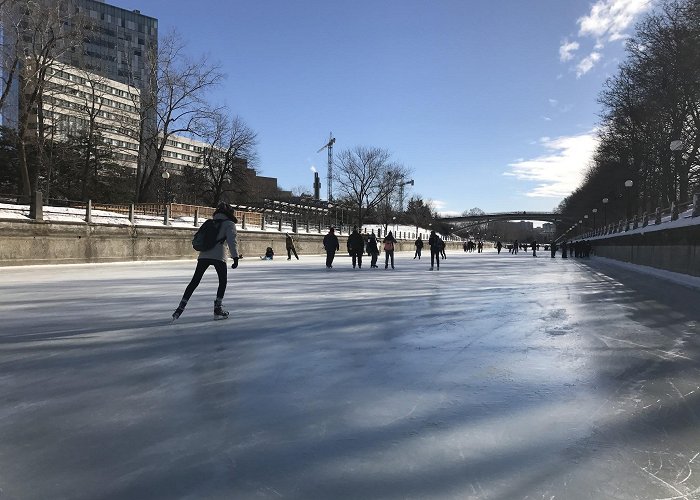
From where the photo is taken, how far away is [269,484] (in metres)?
2.28

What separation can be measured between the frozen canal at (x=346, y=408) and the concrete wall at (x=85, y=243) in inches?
545

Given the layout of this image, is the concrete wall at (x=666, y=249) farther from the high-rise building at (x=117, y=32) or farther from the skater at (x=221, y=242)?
the high-rise building at (x=117, y=32)

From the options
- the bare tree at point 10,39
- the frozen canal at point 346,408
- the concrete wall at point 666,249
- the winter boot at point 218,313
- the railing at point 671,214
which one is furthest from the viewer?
the bare tree at point 10,39

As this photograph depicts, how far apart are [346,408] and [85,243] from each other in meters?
21.3

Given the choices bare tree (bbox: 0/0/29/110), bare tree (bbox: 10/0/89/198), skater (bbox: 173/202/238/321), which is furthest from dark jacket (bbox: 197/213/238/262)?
bare tree (bbox: 0/0/29/110)

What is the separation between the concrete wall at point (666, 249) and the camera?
15.5m

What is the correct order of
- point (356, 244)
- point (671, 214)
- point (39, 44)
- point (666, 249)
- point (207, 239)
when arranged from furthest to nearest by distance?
point (39, 44) → point (356, 244) → point (671, 214) → point (666, 249) → point (207, 239)

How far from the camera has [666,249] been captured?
1939 centimetres

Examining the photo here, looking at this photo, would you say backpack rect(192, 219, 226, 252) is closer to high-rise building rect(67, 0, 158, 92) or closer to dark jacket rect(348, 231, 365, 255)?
dark jacket rect(348, 231, 365, 255)

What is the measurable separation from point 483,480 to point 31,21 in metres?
29.5

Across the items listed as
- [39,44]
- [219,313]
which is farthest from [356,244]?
[39,44]

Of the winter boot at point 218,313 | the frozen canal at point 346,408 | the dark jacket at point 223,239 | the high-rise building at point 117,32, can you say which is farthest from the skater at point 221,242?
the high-rise building at point 117,32

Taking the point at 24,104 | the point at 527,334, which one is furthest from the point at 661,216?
the point at 24,104

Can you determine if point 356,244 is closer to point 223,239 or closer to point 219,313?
point 219,313
